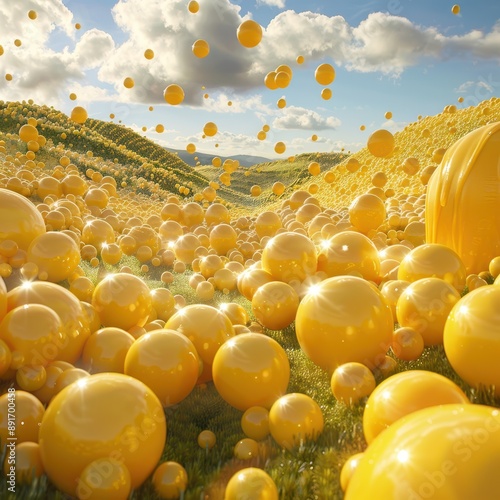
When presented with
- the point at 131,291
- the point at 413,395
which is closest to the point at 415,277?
the point at 413,395

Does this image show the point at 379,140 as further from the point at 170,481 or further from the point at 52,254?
the point at 170,481

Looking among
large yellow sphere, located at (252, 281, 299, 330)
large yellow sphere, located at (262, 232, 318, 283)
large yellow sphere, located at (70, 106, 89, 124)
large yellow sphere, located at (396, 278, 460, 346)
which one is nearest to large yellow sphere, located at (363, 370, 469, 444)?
large yellow sphere, located at (396, 278, 460, 346)

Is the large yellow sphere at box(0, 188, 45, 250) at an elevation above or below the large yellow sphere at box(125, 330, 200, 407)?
above

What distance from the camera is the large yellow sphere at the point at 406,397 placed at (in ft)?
7.64

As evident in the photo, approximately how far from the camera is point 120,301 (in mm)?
4176

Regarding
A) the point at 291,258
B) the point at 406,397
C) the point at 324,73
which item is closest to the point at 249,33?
the point at 324,73

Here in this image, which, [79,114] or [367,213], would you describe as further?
[79,114]

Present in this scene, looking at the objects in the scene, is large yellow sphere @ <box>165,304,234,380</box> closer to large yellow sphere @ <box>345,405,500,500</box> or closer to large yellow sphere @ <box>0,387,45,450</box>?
large yellow sphere @ <box>0,387,45,450</box>

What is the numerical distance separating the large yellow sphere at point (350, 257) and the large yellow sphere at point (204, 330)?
6.10 feet

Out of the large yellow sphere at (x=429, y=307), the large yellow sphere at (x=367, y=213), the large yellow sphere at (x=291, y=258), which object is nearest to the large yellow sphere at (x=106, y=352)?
the large yellow sphere at (x=291, y=258)

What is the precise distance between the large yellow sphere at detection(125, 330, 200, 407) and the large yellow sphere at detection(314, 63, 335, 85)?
7090 mm

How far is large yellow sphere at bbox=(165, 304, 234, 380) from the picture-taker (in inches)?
145

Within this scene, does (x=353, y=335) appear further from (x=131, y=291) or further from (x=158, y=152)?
(x=158, y=152)

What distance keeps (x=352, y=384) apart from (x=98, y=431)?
66.2 inches
